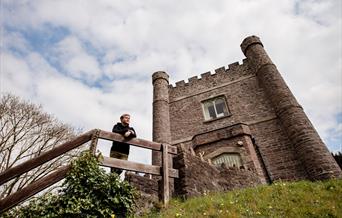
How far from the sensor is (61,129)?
705 inches

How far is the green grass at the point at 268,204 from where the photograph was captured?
4.79 m

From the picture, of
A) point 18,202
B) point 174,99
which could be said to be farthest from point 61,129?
point 18,202

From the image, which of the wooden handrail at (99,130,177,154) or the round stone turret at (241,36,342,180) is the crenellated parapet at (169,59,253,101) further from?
the wooden handrail at (99,130,177,154)

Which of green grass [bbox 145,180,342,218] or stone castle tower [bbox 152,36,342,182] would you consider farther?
stone castle tower [bbox 152,36,342,182]

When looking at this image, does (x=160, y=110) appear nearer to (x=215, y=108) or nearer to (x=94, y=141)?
(x=215, y=108)

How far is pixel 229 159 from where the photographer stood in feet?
41.6

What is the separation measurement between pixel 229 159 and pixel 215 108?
4296 mm

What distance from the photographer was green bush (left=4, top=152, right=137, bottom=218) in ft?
13.6

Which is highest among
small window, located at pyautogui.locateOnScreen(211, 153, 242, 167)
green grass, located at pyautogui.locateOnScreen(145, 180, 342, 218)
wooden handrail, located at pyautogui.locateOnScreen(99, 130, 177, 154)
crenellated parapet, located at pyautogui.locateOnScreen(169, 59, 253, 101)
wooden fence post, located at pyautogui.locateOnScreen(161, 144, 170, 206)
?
crenellated parapet, located at pyautogui.locateOnScreen(169, 59, 253, 101)

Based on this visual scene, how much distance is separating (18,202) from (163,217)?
251cm

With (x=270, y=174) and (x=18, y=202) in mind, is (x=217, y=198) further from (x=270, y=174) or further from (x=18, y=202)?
(x=270, y=174)

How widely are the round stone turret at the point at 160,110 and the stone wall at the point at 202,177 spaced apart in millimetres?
5547

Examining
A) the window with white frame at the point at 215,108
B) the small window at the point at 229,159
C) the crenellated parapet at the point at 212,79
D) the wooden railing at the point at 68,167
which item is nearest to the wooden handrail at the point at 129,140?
the wooden railing at the point at 68,167

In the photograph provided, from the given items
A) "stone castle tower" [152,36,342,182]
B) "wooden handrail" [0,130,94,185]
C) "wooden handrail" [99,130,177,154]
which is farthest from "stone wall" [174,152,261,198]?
"stone castle tower" [152,36,342,182]
